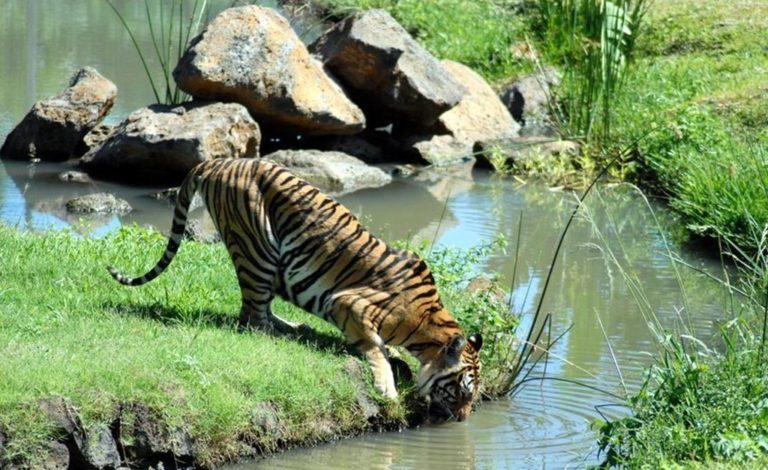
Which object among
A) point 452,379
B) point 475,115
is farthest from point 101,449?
point 475,115

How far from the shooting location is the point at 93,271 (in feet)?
30.2

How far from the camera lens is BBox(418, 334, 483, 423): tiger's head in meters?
8.11

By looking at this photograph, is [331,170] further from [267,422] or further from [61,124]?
[267,422]

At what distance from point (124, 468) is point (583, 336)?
4771 millimetres

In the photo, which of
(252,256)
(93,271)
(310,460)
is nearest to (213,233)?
(93,271)

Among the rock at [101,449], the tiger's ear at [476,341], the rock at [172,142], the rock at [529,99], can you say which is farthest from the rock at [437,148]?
the rock at [101,449]

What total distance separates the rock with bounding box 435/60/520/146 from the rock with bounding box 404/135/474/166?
0.67ft

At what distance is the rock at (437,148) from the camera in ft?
55.8

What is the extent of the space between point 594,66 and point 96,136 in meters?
6.21

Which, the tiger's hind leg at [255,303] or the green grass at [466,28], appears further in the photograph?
the green grass at [466,28]

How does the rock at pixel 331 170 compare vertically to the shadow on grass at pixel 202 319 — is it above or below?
below

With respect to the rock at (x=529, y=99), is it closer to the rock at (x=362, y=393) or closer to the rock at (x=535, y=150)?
the rock at (x=535, y=150)

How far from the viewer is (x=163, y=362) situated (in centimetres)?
734

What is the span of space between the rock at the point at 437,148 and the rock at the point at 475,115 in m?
0.21
